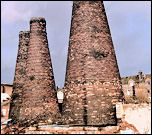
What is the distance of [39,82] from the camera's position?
13.6 meters

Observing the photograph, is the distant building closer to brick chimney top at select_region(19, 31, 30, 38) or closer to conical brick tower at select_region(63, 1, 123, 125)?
brick chimney top at select_region(19, 31, 30, 38)

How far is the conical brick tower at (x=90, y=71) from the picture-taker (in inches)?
404

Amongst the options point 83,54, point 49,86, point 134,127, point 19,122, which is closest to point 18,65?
point 49,86

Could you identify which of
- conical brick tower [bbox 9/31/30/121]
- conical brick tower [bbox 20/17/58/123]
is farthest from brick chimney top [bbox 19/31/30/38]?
conical brick tower [bbox 20/17/58/123]

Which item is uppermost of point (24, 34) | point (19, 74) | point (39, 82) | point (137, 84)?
point (24, 34)

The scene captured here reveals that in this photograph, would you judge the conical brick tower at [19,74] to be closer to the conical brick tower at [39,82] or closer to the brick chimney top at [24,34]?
the brick chimney top at [24,34]

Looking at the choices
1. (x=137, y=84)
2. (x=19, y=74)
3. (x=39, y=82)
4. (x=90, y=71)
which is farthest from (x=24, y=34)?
(x=137, y=84)

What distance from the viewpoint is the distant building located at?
96.3 feet

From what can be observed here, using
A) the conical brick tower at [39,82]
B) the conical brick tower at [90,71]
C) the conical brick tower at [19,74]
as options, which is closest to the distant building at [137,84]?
the conical brick tower at [19,74]

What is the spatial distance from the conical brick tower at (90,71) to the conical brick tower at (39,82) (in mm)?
2375

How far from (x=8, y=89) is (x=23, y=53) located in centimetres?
297

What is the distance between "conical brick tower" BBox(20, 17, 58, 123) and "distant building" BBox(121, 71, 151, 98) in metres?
17.7

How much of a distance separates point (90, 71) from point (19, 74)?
8.10 meters

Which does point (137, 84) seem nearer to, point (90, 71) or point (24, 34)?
point (24, 34)
